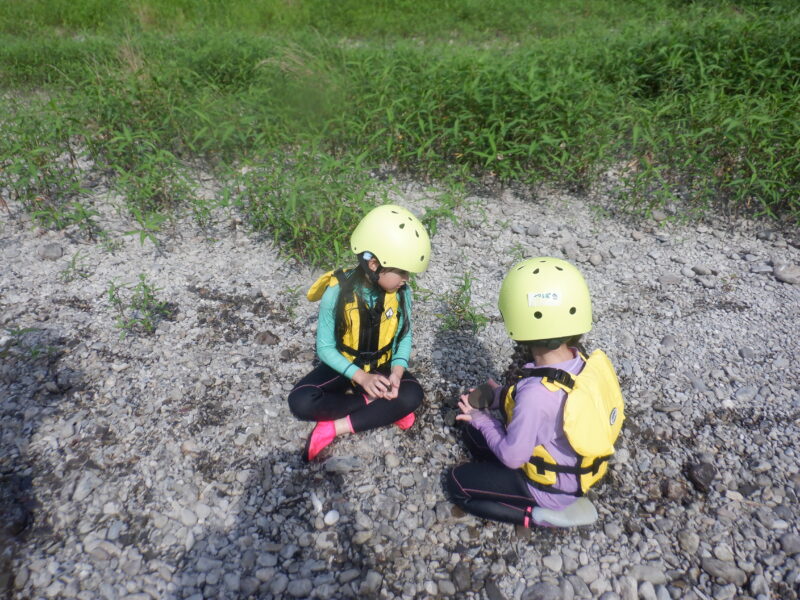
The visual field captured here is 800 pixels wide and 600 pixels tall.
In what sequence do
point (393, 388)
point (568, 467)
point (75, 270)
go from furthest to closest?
point (75, 270) → point (393, 388) → point (568, 467)

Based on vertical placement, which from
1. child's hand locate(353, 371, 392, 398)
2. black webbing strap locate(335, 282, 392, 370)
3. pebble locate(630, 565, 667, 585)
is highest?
black webbing strap locate(335, 282, 392, 370)

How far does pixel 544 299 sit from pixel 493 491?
3.41ft

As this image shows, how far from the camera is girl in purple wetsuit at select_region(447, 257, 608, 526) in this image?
95.3 inches

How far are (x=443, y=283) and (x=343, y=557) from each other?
247 cm

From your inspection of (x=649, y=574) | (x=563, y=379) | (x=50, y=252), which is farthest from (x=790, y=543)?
(x=50, y=252)

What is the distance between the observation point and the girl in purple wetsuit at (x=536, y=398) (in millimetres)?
2422

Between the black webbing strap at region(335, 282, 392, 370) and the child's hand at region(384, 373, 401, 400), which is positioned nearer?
the black webbing strap at region(335, 282, 392, 370)

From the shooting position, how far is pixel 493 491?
275 centimetres

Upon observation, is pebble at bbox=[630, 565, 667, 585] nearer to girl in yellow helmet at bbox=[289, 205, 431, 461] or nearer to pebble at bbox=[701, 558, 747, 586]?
pebble at bbox=[701, 558, 747, 586]

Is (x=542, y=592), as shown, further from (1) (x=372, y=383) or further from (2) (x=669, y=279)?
(2) (x=669, y=279)

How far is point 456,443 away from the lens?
3318mm

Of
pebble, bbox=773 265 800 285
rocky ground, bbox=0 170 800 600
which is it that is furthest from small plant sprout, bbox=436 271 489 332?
pebble, bbox=773 265 800 285

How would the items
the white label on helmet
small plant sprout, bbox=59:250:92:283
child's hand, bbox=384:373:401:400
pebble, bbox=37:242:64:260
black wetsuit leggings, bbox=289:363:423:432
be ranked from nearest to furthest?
the white label on helmet, child's hand, bbox=384:373:401:400, black wetsuit leggings, bbox=289:363:423:432, small plant sprout, bbox=59:250:92:283, pebble, bbox=37:242:64:260

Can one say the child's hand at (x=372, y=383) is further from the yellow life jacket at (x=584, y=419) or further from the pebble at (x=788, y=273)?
the pebble at (x=788, y=273)
